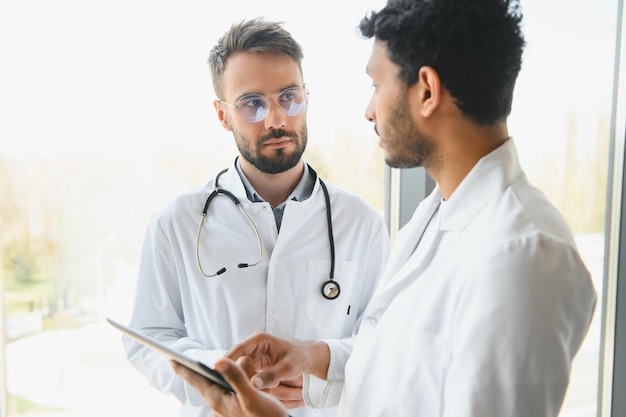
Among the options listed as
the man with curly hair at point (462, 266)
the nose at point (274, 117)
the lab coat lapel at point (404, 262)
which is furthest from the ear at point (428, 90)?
the nose at point (274, 117)

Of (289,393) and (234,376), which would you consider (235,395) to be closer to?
(234,376)

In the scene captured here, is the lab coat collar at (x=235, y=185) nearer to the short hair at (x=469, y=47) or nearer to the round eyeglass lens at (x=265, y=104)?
the round eyeglass lens at (x=265, y=104)

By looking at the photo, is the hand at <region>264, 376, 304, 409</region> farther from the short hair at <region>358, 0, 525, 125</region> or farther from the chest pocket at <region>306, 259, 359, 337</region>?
the short hair at <region>358, 0, 525, 125</region>

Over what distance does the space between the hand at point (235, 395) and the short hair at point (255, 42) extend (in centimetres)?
89

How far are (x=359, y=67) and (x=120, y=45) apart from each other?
81 cm

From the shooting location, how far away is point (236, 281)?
152 cm

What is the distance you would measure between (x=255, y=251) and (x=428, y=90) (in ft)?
2.30

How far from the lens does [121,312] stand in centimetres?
190

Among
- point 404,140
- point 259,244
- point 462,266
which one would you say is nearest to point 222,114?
point 259,244

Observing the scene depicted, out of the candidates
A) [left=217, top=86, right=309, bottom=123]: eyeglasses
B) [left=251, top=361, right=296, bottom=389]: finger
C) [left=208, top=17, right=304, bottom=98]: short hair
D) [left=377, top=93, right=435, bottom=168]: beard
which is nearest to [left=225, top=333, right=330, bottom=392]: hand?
[left=251, top=361, right=296, bottom=389]: finger

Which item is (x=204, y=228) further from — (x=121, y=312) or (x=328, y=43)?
(x=328, y=43)

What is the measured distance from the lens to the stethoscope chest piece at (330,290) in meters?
1.54

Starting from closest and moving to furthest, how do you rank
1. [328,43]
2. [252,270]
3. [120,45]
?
[252,270], [120,45], [328,43]

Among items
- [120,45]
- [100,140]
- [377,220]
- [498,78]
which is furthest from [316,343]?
[120,45]
